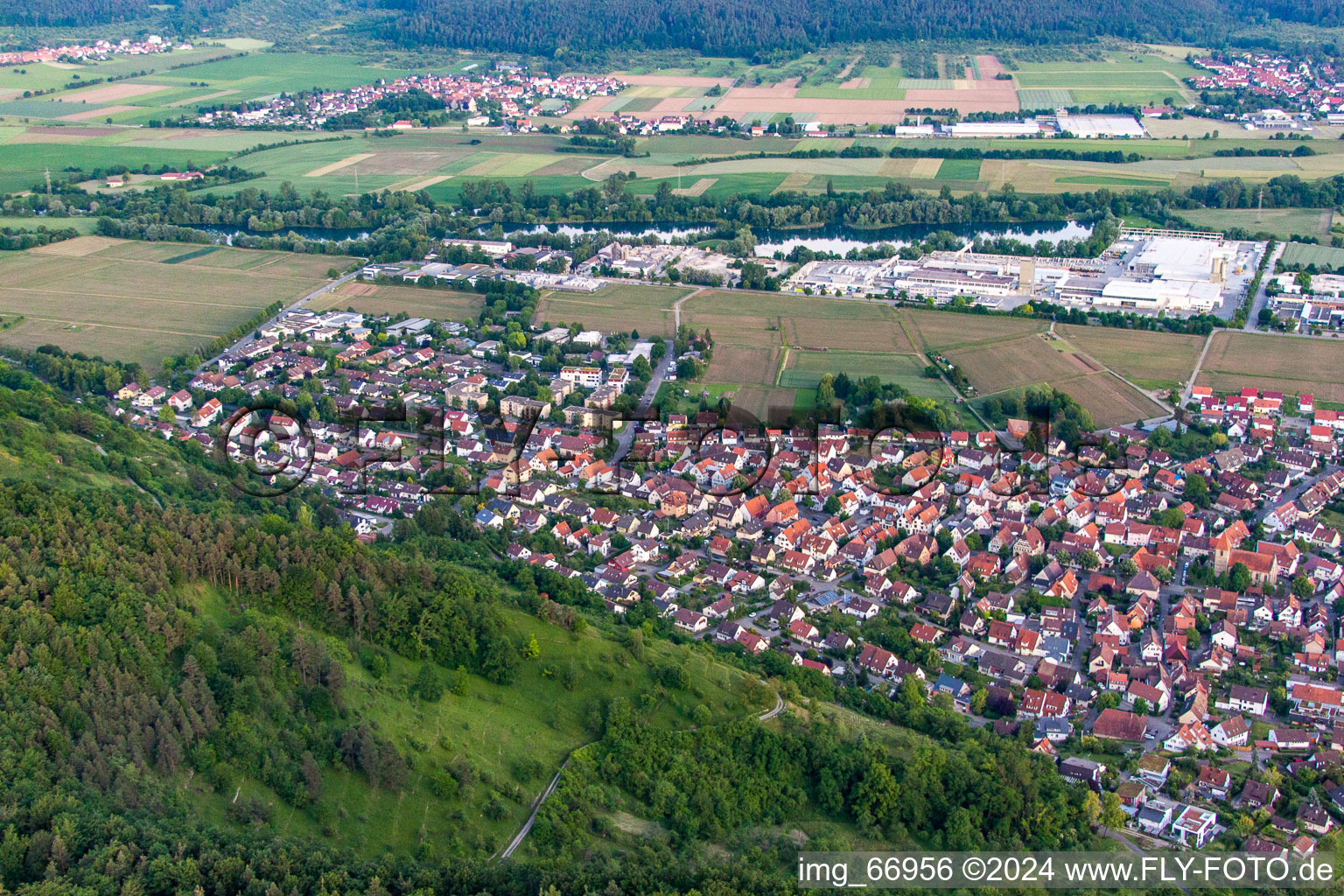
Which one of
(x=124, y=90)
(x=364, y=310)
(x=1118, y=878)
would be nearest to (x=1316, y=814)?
(x=1118, y=878)

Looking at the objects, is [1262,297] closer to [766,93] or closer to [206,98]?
[766,93]

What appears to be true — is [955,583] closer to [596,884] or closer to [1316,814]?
[1316,814]

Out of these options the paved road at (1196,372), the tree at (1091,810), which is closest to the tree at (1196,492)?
the paved road at (1196,372)

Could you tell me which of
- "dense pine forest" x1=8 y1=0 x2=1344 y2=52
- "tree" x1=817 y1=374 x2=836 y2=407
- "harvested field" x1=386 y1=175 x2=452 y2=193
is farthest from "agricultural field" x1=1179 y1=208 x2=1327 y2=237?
"dense pine forest" x1=8 y1=0 x2=1344 y2=52

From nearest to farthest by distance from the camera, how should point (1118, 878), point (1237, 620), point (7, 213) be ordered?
point (1118, 878) → point (1237, 620) → point (7, 213)

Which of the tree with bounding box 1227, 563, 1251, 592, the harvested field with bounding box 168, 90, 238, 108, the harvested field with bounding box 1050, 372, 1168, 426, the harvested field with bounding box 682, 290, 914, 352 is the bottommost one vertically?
the tree with bounding box 1227, 563, 1251, 592

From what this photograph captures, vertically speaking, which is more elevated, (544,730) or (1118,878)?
(544,730)

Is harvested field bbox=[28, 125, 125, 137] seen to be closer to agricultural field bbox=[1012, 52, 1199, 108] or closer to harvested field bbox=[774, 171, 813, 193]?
harvested field bbox=[774, 171, 813, 193]
